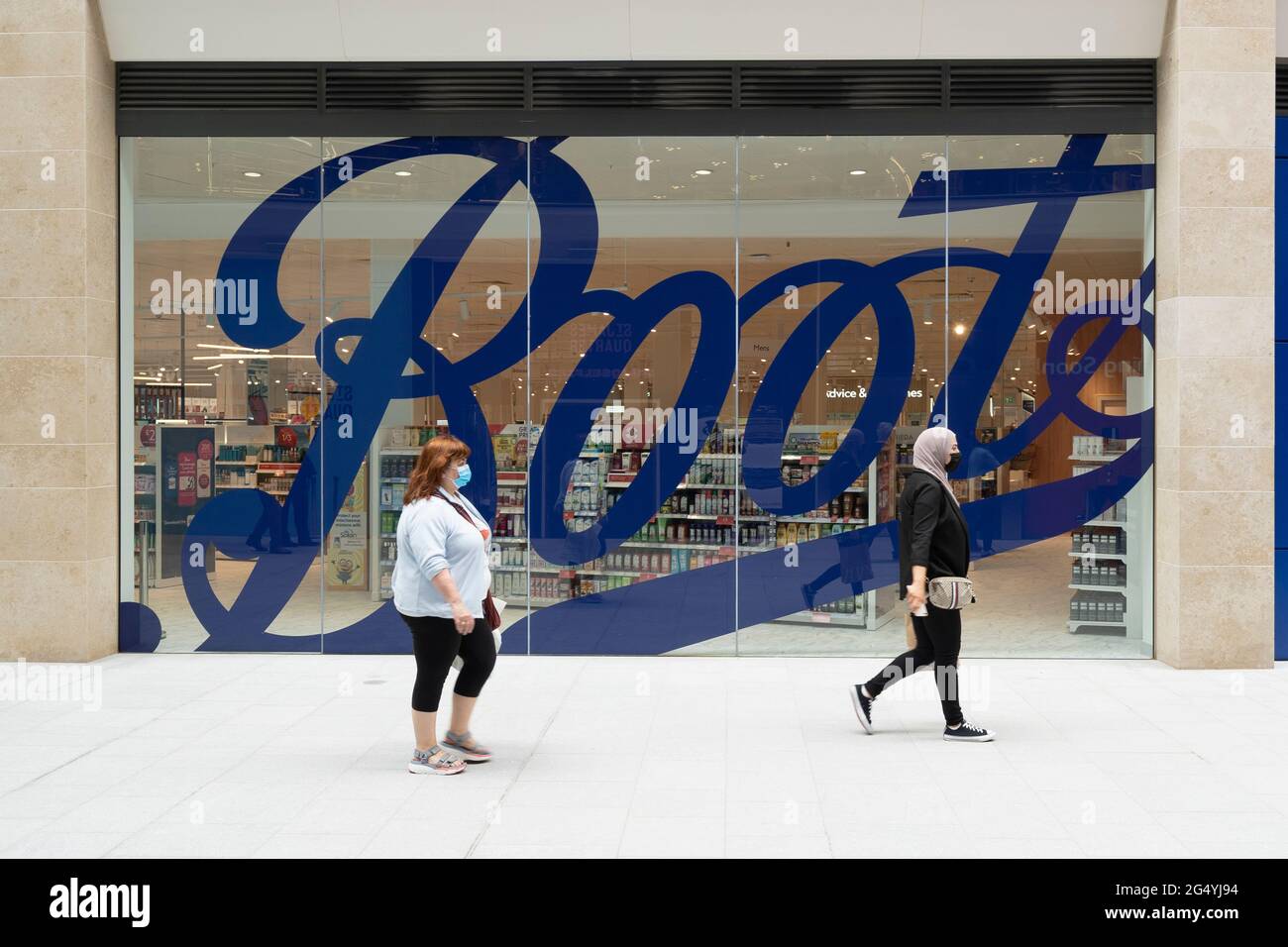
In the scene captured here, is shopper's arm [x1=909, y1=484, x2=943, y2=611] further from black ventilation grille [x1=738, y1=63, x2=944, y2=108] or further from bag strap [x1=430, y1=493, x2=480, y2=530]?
black ventilation grille [x1=738, y1=63, x2=944, y2=108]

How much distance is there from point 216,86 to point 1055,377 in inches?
243

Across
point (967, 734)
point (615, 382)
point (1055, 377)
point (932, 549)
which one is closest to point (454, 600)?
point (932, 549)

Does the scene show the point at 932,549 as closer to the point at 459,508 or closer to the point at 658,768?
the point at 658,768

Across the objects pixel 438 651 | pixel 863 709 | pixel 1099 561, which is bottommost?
pixel 863 709

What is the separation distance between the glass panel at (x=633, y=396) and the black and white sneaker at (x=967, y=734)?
2757 mm

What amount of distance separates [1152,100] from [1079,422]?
2.24 meters

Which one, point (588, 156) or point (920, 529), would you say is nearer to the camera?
point (920, 529)

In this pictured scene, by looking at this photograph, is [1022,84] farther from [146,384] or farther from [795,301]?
[146,384]

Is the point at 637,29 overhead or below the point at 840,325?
overhead

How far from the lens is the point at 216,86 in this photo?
882 centimetres

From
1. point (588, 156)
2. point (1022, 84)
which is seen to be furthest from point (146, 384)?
point (1022, 84)

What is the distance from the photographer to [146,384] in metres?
8.91

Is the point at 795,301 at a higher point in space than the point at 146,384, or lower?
higher

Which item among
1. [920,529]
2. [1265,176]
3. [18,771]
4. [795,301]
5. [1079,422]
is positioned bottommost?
[18,771]
